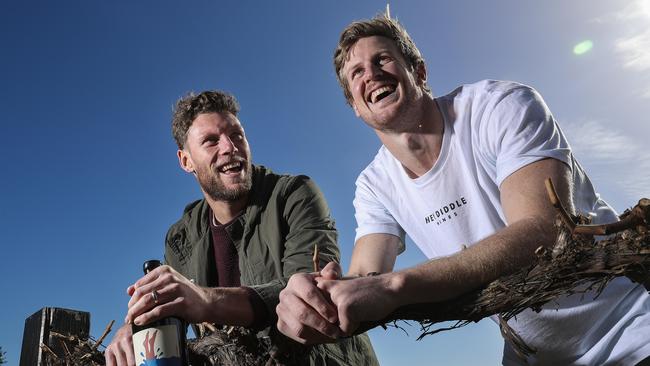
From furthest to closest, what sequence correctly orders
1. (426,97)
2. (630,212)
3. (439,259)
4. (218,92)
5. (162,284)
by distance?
(218,92) < (426,97) < (162,284) < (439,259) < (630,212)

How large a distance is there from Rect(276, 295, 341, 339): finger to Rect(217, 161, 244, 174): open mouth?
2623 mm

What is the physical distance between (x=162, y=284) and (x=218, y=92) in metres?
3.06

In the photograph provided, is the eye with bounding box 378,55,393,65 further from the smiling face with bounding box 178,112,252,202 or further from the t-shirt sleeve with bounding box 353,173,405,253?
the smiling face with bounding box 178,112,252,202

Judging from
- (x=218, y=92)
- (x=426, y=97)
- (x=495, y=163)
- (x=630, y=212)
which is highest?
(x=218, y=92)

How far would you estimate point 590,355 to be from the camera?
2576 millimetres

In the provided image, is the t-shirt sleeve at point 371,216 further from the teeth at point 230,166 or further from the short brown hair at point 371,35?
the teeth at point 230,166

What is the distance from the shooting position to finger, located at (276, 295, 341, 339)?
2062mm

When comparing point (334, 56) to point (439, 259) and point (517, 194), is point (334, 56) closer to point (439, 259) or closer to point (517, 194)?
point (517, 194)

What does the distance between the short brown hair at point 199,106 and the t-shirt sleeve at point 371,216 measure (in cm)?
201

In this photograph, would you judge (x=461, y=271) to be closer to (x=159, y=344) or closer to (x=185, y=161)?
(x=159, y=344)

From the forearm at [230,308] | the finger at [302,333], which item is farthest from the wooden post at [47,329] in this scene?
the finger at [302,333]

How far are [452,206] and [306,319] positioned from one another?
50.5 inches

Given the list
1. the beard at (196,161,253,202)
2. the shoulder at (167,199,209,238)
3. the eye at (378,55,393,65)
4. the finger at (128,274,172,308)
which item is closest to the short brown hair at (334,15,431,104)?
the eye at (378,55,393,65)

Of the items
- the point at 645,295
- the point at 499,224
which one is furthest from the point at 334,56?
the point at 645,295
